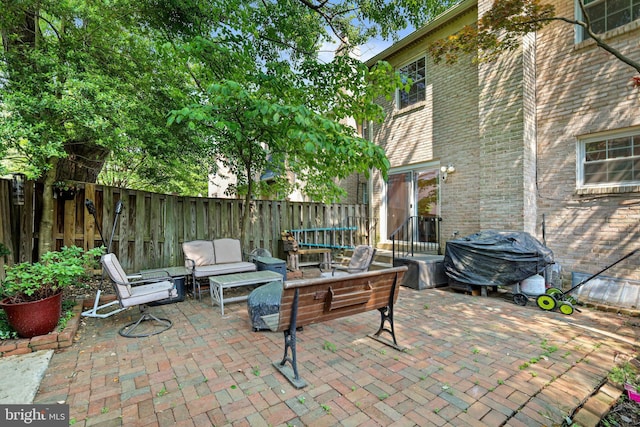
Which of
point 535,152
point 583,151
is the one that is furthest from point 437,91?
point 583,151

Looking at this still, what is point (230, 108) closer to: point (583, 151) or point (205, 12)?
point (205, 12)

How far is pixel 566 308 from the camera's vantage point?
4.69 meters

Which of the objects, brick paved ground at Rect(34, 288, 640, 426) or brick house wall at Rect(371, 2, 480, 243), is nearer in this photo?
brick paved ground at Rect(34, 288, 640, 426)

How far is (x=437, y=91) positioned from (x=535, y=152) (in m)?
3.08

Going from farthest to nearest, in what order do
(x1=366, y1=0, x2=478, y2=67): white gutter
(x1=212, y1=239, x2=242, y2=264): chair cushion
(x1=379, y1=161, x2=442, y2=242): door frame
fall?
1. (x1=379, y1=161, x2=442, y2=242): door frame
2. (x1=366, y1=0, x2=478, y2=67): white gutter
3. (x1=212, y1=239, x2=242, y2=264): chair cushion

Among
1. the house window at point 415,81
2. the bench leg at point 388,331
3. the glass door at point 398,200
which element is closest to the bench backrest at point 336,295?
the bench leg at point 388,331

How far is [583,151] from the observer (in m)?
5.87

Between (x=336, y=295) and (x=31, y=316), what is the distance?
356 centimetres

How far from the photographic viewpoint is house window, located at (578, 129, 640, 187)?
5.34 meters

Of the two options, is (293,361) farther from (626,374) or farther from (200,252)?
(200,252)

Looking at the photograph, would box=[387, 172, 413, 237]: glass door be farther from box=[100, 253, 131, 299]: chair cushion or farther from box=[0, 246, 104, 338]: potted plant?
box=[0, 246, 104, 338]: potted plant

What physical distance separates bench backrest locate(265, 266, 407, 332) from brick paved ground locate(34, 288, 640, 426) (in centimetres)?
53

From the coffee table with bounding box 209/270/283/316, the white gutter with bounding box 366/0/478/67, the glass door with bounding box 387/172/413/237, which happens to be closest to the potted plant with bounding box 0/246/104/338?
the coffee table with bounding box 209/270/283/316

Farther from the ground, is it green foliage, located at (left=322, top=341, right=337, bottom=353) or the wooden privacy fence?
the wooden privacy fence
